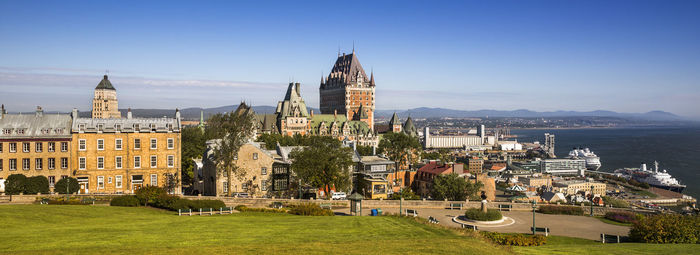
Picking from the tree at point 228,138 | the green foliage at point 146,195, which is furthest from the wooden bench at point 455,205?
the green foliage at point 146,195

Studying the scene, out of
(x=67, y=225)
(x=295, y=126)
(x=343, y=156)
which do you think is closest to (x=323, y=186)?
(x=343, y=156)

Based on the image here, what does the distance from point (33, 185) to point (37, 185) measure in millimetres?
375

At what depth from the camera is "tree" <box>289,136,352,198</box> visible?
57.9 m

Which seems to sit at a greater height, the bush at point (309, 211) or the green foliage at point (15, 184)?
the green foliage at point (15, 184)

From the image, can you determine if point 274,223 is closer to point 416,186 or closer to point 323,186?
point 323,186

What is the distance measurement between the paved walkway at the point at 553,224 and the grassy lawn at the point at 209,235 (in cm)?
912

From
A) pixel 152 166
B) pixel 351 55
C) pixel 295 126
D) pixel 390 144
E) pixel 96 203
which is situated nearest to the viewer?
pixel 96 203

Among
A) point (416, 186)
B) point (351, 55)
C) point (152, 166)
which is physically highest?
point (351, 55)

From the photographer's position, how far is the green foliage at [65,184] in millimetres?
50625

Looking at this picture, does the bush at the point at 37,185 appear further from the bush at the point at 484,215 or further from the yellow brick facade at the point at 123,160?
the bush at the point at 484,215

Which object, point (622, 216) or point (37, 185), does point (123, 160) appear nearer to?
point (37, 185)

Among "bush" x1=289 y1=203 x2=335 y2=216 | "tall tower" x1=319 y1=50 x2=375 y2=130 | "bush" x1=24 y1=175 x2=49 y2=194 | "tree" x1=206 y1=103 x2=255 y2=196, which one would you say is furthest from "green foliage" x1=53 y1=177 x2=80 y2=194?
"tall tower" x1=319 y1=50 x2=375 y2=130

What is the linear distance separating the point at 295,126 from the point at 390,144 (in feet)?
162

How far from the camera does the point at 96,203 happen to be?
43.8 metres
